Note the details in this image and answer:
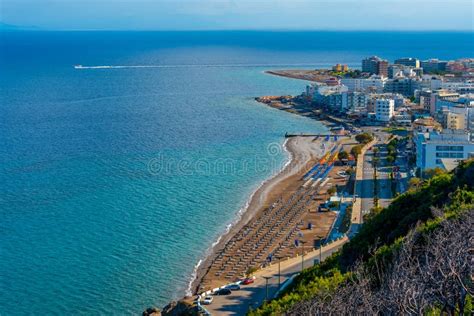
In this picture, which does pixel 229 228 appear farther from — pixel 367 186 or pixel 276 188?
pixel 367 186

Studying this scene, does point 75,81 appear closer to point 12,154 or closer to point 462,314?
point 12,154

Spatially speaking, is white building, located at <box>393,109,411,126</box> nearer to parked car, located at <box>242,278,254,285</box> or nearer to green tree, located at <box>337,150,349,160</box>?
green tree, located at <box>337,150,349,160</box>

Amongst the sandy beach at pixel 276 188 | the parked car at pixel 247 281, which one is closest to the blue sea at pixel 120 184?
the sandy beach at pixel 276 188

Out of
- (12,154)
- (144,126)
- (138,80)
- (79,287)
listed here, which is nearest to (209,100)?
(144,126)

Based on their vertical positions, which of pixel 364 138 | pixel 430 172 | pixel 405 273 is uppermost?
pixel 405 273

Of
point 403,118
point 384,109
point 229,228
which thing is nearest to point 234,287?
point 229,228

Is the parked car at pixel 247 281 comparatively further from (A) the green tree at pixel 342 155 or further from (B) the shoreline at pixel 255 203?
(A) the green tree at pixel 342 155
